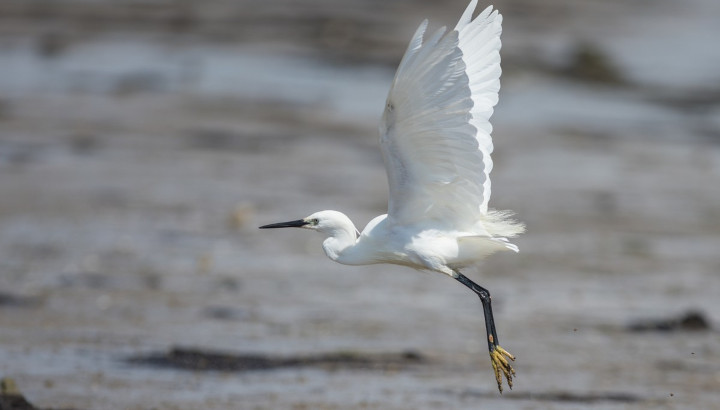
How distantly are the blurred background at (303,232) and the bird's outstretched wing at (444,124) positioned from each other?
1.90m

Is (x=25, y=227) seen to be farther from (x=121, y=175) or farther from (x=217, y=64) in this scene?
(x=217, y=64)

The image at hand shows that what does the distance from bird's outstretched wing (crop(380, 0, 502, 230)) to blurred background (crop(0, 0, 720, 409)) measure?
6.23 feet

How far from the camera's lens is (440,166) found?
6.34m

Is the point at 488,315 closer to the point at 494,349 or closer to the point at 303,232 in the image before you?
the point at 494,349

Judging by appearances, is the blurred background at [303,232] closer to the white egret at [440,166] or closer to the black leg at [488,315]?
the black leg at [488,315]

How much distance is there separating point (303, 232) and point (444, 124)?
707 cm

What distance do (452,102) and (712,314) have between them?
19.6 feet

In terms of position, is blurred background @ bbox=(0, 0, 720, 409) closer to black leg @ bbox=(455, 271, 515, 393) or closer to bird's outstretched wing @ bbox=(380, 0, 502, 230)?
black leg @ bbox=(455, 271, 515, 393)

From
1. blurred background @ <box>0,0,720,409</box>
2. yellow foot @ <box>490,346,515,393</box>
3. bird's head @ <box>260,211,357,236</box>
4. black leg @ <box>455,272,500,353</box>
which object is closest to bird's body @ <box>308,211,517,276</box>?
bird's head @ <box>260,211,357,236</box>

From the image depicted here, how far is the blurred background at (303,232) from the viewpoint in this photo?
28.4 feet

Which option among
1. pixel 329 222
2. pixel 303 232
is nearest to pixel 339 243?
pixel 329 222

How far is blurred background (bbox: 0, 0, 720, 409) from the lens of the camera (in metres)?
8.66

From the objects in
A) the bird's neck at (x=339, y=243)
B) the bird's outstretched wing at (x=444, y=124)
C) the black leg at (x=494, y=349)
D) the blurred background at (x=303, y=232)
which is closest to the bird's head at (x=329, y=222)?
the bird's neck at (x=339, y=243)

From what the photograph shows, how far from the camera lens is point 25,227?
12453mm
